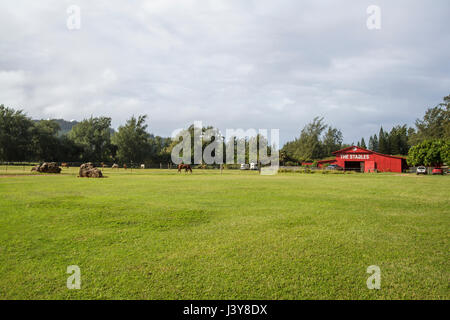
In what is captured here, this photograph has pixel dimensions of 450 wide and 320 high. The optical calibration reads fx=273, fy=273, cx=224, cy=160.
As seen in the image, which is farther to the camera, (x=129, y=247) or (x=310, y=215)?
(x=310, y=215)

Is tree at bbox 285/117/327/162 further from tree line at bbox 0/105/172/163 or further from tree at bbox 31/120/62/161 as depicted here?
tree at bbox 31/120/62/161

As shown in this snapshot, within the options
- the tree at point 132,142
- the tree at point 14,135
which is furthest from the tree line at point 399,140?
the tree at point 14,135

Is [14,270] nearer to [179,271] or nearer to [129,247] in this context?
[129,247]

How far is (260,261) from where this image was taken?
15.2 ft

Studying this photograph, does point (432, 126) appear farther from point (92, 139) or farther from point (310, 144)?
point (92, 139)

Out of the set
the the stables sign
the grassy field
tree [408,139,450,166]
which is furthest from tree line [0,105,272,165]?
the grassy field

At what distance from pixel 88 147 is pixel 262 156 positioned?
46.6 meters

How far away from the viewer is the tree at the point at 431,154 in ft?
153

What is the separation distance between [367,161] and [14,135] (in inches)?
2972

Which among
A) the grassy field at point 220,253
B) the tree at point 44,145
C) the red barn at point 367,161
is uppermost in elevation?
the tree at point 44,145

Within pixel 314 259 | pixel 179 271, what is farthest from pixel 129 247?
pixel 314 259

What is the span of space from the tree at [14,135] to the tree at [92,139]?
1080cm

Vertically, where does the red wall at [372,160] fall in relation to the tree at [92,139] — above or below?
below

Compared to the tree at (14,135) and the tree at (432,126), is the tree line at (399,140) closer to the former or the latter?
the tree at (432,126)
